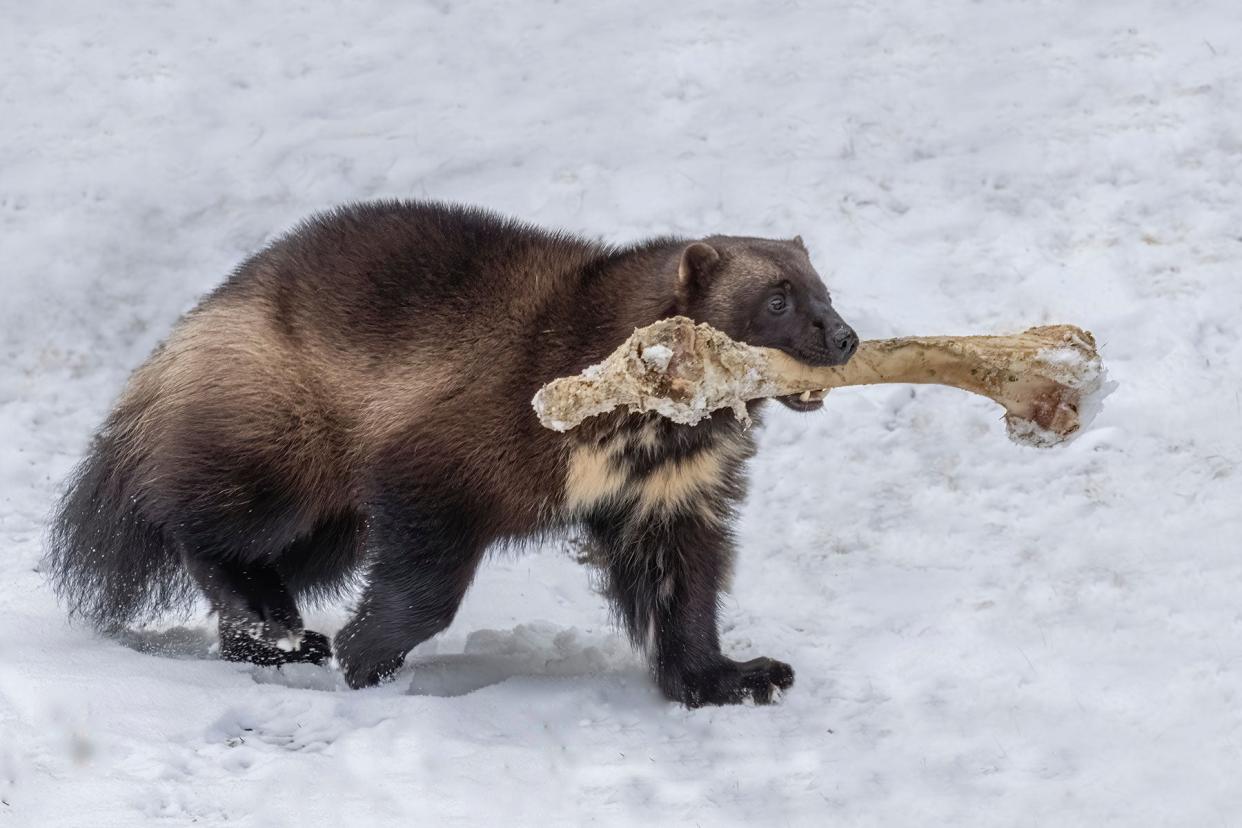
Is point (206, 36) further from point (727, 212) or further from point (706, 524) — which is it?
point (706, 524)

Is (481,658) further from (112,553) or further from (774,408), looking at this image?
(774,408)

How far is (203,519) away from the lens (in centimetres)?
530

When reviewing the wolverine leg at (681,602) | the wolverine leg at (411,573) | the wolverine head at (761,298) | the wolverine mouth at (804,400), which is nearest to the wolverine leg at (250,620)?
the wolverine leg at (411,573)

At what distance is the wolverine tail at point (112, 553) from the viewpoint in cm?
550

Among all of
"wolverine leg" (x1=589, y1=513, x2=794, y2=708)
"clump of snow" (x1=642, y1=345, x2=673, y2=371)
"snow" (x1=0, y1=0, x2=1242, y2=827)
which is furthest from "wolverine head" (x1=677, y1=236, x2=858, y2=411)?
"snow" (x1=0, y1=0, x2=1242, y2=827)

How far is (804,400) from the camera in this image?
15.7 ft

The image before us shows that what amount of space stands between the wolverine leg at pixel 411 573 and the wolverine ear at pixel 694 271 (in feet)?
3.13

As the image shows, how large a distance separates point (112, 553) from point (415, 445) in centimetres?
135

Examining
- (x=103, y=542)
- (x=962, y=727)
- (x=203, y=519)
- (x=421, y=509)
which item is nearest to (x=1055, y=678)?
(x=962, y=727)

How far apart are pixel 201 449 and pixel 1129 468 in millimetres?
3533

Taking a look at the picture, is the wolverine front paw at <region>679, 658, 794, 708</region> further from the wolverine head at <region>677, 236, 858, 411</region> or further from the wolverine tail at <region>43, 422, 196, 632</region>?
the wolverine tail at <region>43, 422, 196, 632</region>

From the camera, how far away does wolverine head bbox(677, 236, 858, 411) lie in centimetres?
466

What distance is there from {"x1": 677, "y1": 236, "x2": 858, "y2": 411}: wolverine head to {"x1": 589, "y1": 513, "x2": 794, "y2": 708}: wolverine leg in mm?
684

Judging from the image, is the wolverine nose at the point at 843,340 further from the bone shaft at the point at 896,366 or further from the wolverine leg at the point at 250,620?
the wolverine leg at the point at 250,620
